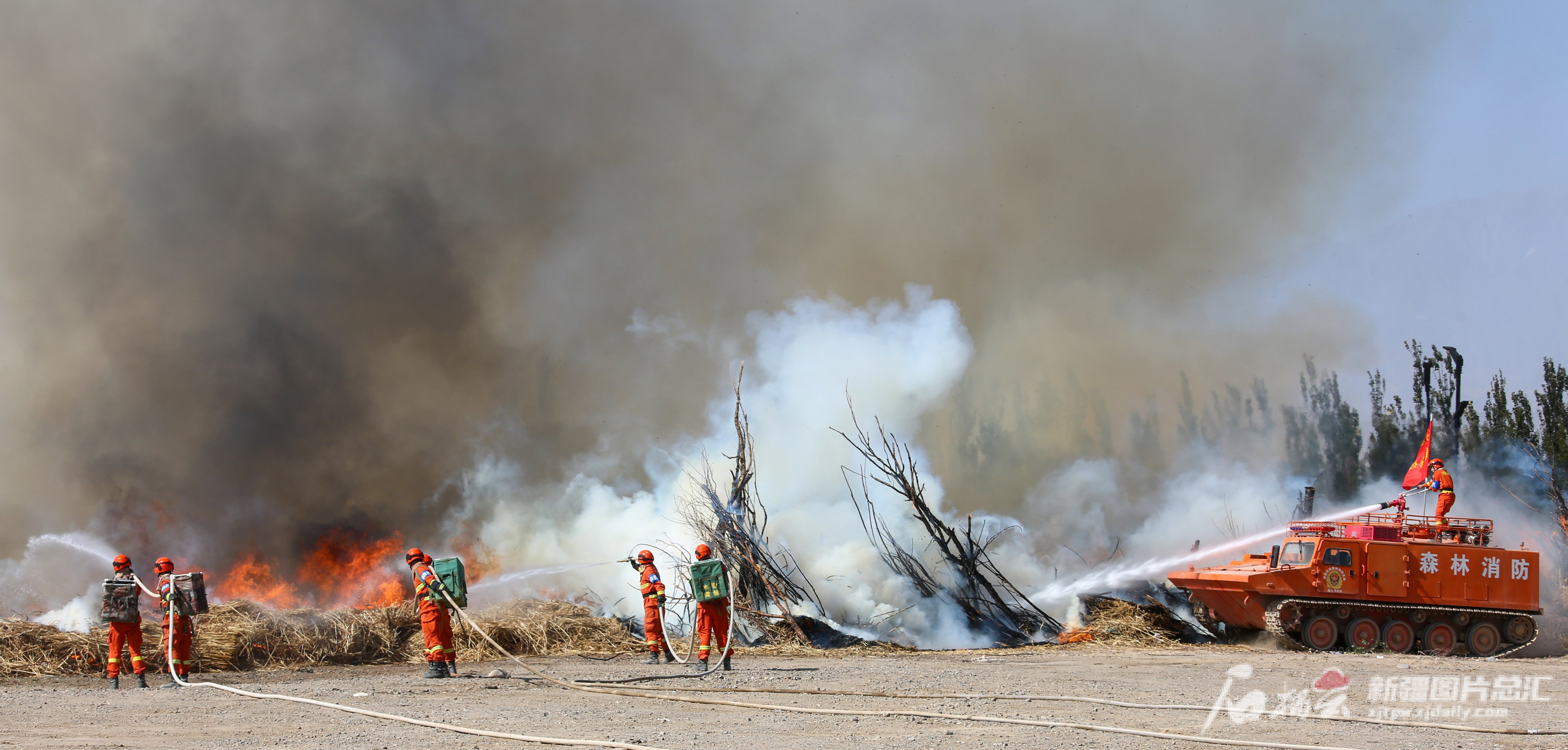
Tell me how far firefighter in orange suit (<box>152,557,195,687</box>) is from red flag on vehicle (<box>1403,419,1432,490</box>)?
18.3 meters

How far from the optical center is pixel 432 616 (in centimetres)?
1234

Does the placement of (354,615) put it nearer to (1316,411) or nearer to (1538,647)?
(1538,647)

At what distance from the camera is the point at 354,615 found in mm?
15117

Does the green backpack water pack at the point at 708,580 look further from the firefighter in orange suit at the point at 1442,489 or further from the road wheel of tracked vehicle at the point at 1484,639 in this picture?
the road wheel of tracked vehicle at the point at 1484,639

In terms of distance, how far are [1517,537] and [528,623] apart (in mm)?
21014

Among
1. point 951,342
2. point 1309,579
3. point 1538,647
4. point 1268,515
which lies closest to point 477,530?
point 951,342

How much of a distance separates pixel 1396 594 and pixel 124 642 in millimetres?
17867

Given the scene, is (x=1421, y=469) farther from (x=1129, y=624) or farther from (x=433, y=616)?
A: (x=433, y=616)

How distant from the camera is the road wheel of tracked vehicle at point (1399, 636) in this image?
16.5 meters

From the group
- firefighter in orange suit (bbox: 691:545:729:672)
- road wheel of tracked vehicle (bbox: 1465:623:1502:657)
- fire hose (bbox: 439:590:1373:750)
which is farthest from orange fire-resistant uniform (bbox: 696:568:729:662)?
road wheel of tracked vehicle (bbox: 1465:623:1502:657)

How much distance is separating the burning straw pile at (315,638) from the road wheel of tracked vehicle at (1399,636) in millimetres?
11791

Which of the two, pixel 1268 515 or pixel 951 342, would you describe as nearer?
pixel 951 342

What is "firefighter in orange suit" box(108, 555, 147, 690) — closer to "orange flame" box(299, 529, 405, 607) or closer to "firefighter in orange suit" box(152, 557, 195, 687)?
"firefighter in orange suit" box(152, 557, 195, 687)

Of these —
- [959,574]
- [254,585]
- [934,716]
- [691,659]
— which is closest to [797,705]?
[934,716]
